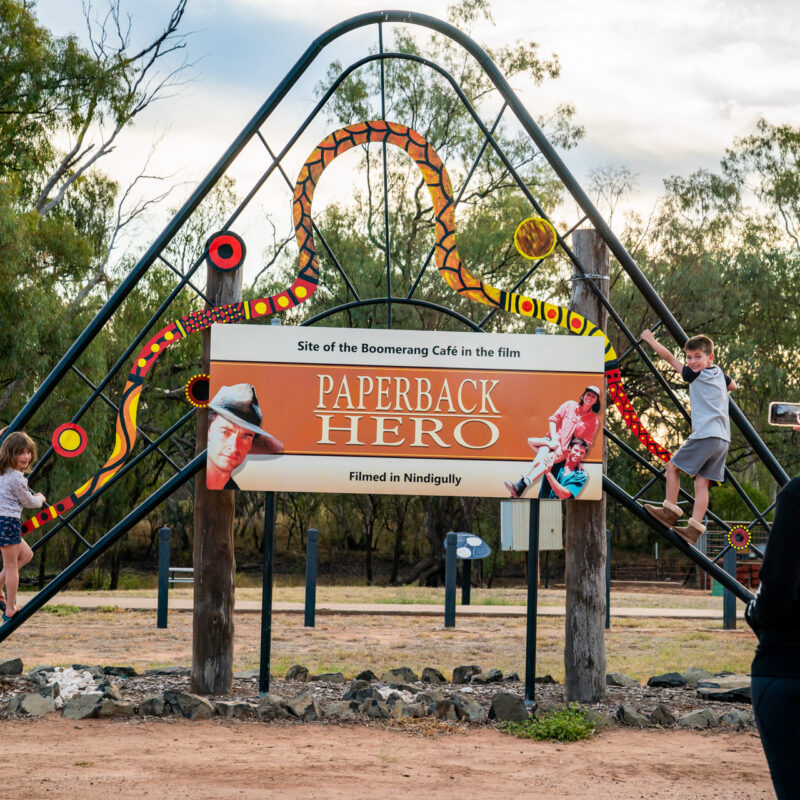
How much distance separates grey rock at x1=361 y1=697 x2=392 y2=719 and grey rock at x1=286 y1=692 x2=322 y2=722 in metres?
0.35

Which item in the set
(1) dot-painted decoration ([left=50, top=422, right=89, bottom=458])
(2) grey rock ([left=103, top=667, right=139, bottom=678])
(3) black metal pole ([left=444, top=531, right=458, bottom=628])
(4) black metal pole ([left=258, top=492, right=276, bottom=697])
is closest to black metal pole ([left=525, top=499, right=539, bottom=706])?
(4) black metal pole ([left=258, top=492, right=276, bottom=697])

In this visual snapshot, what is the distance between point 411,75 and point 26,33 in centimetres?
939

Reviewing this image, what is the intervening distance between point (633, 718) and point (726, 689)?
4.94ft

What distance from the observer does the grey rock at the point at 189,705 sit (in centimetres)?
771

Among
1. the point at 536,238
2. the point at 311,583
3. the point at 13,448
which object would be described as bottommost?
the point at 311,583

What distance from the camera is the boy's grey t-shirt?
7789 millimetres

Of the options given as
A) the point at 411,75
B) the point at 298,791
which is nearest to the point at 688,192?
the point at 411,75

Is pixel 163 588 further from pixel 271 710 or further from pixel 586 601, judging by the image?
pixel 586 601

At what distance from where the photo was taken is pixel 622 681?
9.42 meters

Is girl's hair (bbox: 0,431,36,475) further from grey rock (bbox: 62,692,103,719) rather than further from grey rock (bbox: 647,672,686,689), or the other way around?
grey rock (bbox: 647,672,686,689)

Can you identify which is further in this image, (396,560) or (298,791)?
(396,560)

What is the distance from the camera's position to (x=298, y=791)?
18.9ft

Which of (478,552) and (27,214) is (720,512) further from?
(27,214)

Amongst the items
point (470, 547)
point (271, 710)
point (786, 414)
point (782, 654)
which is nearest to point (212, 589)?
point (271, 710)
